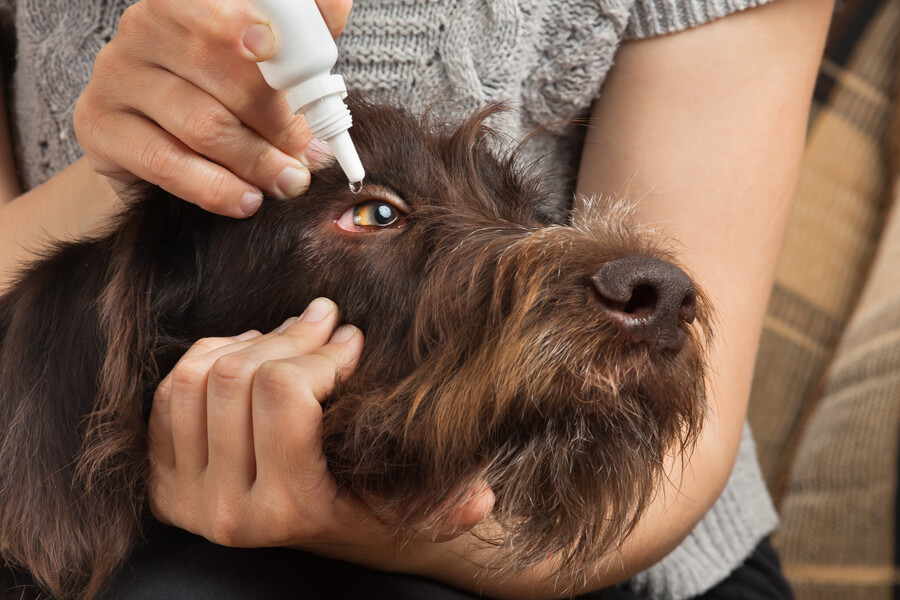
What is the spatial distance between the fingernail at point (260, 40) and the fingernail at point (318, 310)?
0.38 m

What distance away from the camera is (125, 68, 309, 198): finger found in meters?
1.20

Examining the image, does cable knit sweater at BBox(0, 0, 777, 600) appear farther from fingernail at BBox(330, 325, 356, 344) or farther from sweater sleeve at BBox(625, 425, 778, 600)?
fingernail at BBox(330, 325, 356, 344)

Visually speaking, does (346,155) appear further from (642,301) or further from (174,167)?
(642,301)

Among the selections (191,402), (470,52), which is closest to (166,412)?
(191,402)

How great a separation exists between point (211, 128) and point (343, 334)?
1.19 ft

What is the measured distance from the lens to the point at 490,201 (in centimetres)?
142

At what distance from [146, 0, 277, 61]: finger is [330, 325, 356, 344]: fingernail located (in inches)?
16.4

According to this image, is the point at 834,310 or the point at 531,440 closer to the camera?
the point at 531,440

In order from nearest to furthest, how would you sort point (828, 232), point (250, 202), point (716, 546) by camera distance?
point (250, 202) → point (716, 546) → point (828, 232)

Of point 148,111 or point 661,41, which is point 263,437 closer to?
point 148,111

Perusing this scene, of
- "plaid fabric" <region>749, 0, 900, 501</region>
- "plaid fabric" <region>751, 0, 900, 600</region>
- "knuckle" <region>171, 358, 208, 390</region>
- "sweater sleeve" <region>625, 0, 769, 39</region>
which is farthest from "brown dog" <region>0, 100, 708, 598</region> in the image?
"plaid fabric" <region>749, 0, 900, 501</region>

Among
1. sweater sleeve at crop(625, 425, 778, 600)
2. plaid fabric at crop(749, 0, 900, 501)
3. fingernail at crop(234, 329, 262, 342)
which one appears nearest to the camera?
fingernail at crop(234, 329, 262, 342)

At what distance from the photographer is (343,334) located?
4.13 feet

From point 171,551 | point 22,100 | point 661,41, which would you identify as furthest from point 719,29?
point 22,100
